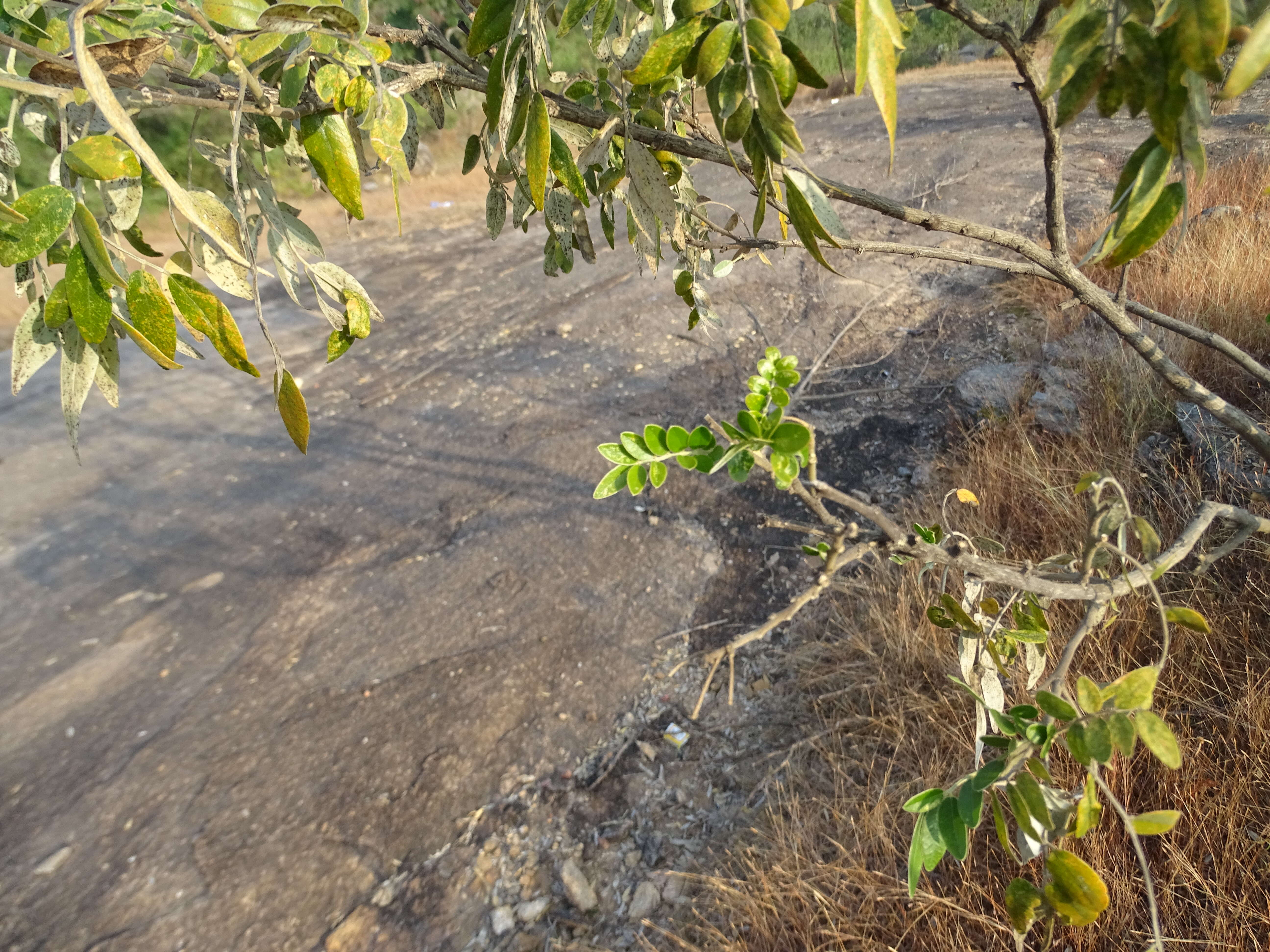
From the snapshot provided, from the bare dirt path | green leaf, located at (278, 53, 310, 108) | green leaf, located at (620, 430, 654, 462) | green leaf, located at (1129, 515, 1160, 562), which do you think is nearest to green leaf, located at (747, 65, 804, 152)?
green leaf, located at (620, 430, 654, 462)

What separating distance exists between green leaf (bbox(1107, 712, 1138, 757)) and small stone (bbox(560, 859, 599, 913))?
158cm

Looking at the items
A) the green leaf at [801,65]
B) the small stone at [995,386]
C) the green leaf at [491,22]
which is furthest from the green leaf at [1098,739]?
the small stone at [995,386]

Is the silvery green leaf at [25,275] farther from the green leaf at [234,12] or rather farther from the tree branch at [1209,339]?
the tree branch at [1209,339]

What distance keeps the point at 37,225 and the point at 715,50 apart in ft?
1.60

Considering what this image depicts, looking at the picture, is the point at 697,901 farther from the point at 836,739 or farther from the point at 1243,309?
the point at 1243,309

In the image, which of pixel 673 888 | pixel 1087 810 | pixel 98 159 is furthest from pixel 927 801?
pixel 673 888

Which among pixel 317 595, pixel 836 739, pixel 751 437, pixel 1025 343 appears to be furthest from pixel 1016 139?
pixel 751 437

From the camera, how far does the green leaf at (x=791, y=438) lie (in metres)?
0.58

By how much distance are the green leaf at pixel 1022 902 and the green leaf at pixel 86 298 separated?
2.91ft

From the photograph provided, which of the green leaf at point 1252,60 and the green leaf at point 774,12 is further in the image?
the green leaf at point 774,12

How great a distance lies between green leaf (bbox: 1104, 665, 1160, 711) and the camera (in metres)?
0.57

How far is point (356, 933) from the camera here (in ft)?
5.74

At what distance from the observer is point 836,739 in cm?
190

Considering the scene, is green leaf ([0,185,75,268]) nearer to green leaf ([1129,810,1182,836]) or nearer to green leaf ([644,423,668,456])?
green leaf ([644,423,668,456])
